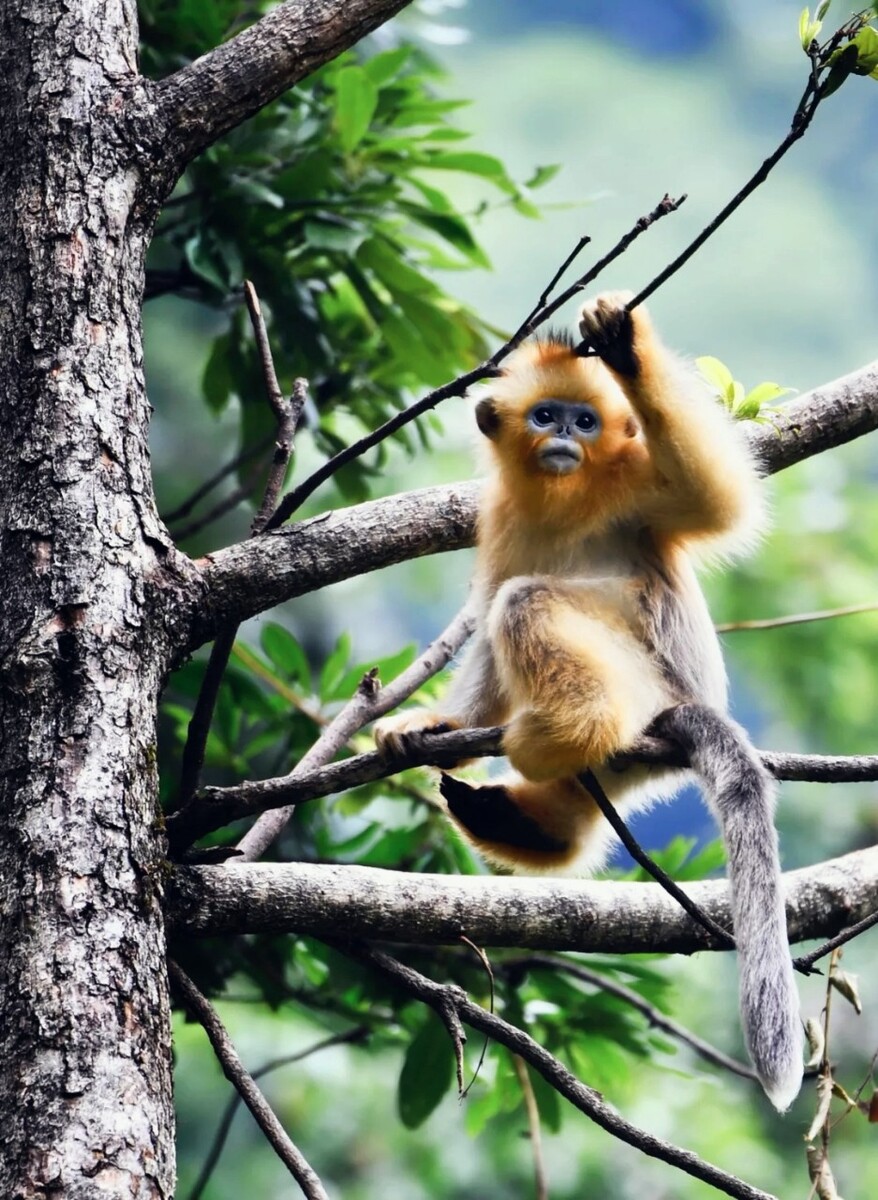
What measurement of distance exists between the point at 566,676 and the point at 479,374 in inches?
28.2

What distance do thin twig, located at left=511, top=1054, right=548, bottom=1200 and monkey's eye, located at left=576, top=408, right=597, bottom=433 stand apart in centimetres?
111

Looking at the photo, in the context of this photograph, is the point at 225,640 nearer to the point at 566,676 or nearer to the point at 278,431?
the point at 278,431

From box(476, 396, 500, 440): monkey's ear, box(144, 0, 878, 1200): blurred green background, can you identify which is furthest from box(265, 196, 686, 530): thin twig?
box(144, 0, 878, 1200): blurred green background

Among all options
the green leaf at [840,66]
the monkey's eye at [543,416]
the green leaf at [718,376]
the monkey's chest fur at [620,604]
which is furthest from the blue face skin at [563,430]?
the green leaf at [840,66]

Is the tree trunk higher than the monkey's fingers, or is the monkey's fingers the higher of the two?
the monkey's fingers

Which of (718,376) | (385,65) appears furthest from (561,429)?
(385,65)

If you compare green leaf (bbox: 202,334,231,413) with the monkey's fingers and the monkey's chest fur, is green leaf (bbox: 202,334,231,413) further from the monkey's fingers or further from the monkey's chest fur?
the monkey's fingers

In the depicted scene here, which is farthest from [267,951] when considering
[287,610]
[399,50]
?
[287,610]

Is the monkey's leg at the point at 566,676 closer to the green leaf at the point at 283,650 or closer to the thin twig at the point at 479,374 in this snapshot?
the thin twig at the point at 479,374

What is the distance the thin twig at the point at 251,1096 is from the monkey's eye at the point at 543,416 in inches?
49.3

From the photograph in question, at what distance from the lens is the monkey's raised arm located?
6.66 ft

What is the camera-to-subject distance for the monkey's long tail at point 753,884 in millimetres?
1503

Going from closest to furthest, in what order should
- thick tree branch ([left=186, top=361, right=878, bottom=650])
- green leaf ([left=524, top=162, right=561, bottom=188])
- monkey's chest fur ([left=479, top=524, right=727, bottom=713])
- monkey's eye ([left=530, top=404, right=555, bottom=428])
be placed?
thick tree branch ([left=186, top=361, right=878, bottom=650]) → monkey's chest fur ([left=479, top=524, right=727, bottom=713]) → monkey's eye ([left=530, top=404, right=555, bottom=428]) → green leaf ([left=524, top=162, right=561, bottom=188])

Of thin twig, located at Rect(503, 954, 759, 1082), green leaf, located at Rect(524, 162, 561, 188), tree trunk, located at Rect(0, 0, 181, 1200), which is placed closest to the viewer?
tree trunk, located at Rect(0, 0, 181, 1200)
